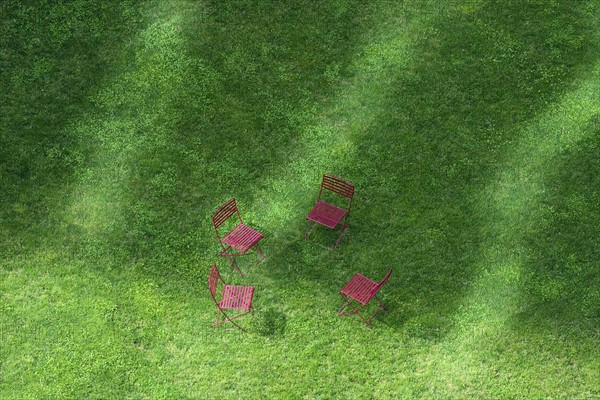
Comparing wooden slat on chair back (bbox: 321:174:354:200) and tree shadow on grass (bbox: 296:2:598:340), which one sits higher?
wooden slat on chair back (bbox: 321:174:354:200)

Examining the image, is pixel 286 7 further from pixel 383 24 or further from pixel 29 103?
pixel 29 103

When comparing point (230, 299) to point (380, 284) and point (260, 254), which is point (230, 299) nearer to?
point (260, 254)

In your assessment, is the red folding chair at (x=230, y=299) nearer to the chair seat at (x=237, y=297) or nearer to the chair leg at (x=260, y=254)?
the chair seat at (x=237, y=297)

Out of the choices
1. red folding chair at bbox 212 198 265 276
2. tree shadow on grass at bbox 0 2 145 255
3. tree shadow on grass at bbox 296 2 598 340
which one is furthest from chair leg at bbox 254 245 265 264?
tree shadow on grass at bbox 0 2 145 255

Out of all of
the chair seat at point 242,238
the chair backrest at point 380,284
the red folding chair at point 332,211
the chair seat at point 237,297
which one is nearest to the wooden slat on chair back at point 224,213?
the chair seat at point 242,238

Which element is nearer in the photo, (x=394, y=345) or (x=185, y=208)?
(x=394, y=345)

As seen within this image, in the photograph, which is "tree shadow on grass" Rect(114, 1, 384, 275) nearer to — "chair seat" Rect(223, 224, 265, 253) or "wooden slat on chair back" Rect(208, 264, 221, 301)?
"chair seat" Rect(223, 224, 265, 253)

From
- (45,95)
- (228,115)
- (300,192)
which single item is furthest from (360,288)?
(45,95)

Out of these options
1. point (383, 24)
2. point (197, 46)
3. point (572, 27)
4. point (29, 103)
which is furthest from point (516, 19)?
point (29, 103)
